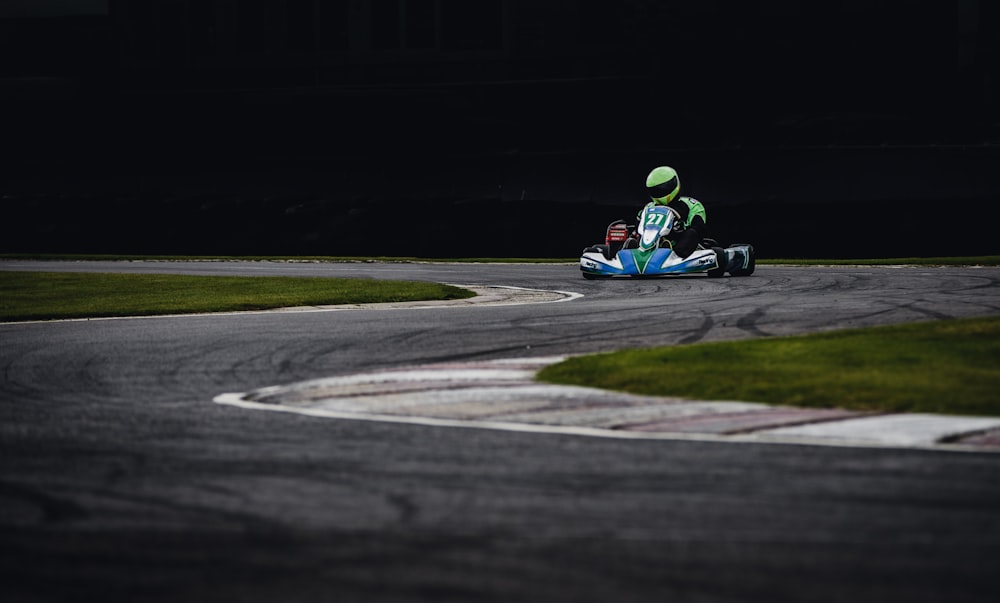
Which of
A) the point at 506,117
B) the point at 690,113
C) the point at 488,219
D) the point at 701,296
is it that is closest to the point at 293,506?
the point at 701,296

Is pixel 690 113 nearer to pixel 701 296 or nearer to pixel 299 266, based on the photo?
pixel 299 266

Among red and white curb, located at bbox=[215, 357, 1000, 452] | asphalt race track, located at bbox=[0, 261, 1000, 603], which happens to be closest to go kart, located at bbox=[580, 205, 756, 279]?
red and white curb, located at bbox=[215, 357, 1000, 452]

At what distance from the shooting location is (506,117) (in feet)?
107

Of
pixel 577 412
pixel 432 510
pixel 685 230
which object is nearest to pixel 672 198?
pixel 685 230

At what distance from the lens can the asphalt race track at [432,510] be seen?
13.0ft

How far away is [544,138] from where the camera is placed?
29.6 meters

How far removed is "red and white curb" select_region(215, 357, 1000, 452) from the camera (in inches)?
254

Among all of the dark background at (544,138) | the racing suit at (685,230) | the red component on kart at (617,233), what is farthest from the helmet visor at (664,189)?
the dark background at (544,138)

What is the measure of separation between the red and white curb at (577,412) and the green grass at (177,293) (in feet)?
24.0

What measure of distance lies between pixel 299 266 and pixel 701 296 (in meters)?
11.5

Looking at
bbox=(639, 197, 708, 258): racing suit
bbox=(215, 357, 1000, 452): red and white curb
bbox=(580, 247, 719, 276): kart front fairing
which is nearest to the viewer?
bbox=(215, 357, 1000, 452): red and white curb

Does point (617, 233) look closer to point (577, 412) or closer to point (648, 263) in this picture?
point (648, 263)

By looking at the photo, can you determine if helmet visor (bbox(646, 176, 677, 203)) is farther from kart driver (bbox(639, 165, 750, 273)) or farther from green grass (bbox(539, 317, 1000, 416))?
green grass (bbox(539, 317, 1000, 416))

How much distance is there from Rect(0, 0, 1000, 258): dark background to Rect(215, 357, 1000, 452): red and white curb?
17343 millimetres
